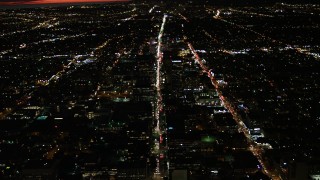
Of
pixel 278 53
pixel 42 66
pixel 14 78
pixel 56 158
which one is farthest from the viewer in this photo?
pixel 278 53

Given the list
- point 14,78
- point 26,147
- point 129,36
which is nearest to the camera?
point 26,147

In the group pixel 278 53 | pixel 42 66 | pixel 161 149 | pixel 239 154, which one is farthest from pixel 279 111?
pixel 42 66

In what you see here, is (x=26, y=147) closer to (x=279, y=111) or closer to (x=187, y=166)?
(x=187, y=166)

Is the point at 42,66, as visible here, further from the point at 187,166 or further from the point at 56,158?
the point at 187,166

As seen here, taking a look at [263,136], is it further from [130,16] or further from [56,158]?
[130,16]

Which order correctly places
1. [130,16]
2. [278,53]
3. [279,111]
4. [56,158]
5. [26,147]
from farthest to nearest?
[130,16] → [278,53] → [279,111] → [26,147] → [56,158]

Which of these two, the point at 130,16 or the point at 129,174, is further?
the point at 130,16

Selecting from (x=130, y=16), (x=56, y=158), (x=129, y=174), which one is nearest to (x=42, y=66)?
(x=56, y=158)

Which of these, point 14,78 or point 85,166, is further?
point 14,78

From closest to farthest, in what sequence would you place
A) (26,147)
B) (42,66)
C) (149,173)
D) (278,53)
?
(149,173) → (26,147) → (42,66) → (278,53)
